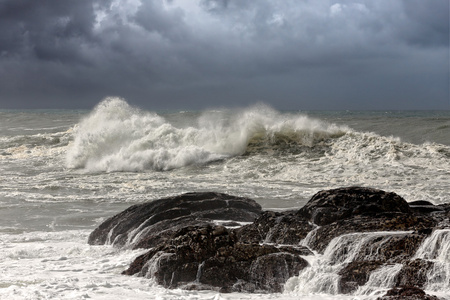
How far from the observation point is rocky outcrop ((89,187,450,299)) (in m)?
5.36

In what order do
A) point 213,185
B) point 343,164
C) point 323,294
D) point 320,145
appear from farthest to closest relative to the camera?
1. point 320,145
2. point 343,164
3. point 213,185
4. point 323,294

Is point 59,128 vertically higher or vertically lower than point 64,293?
higher

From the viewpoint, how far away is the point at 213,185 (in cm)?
1521

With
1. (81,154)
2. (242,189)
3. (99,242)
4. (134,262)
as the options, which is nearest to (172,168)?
(81,154)

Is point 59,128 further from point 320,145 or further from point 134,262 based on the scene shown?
point 134,262

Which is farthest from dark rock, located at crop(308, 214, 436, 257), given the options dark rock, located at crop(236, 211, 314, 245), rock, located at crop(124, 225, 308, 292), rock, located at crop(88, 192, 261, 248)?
rock, located at crop(88, 192, 261, 248)

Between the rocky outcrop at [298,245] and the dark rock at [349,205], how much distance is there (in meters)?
0.01

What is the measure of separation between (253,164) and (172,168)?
3142 mm

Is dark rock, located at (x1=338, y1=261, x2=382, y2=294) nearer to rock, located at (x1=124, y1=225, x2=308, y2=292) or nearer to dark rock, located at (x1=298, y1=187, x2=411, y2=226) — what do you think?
rock, located at (x1=124, y1=225, x2=308, y2=292)

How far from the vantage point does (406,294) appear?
14.1ft

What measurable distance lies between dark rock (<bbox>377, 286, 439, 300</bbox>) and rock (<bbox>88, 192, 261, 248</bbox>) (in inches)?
149

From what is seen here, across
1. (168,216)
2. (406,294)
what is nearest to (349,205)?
(406,294)

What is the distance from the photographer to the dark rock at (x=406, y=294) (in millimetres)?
4222

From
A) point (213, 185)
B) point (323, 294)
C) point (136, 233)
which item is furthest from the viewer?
point (213, 185)
